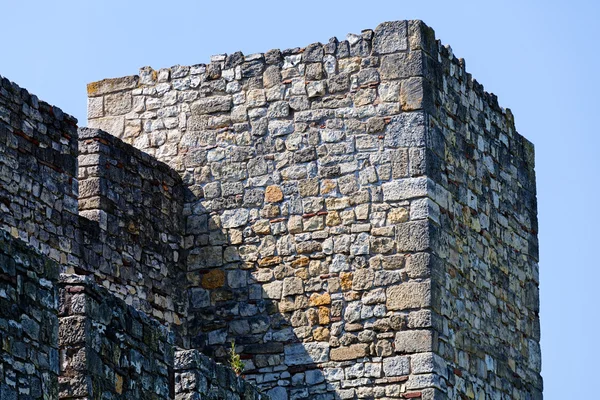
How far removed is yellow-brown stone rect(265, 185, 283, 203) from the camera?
607 inches

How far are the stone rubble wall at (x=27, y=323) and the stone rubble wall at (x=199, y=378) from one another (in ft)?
5.34

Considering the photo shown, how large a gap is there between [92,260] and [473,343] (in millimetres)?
3258

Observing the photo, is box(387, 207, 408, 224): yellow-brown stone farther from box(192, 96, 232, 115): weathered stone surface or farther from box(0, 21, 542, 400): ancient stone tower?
box(192, 96, 232, 115): weathered stone surface

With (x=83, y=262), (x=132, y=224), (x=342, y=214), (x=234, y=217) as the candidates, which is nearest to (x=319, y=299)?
(x=342, y=214)

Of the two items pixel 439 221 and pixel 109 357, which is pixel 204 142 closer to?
pixel 439 221

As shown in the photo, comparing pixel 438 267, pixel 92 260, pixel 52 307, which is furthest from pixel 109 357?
pixel 438 267

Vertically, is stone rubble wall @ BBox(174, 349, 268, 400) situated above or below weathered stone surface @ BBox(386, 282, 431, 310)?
below

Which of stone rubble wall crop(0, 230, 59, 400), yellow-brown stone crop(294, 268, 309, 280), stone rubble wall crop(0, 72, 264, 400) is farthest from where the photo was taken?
yellow-brown stone crop(294, 268, 309, 280)

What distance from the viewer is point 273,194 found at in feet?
50.7

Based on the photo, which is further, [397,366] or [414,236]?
[414,236]

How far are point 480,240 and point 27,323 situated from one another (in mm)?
6972

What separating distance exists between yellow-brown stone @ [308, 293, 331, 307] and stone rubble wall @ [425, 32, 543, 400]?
2.86 ft

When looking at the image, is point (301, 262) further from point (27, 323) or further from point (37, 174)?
point (27, 323)

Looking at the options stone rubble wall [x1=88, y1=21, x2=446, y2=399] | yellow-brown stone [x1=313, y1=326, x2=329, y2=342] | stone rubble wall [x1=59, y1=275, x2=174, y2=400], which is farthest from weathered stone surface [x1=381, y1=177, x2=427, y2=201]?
stone rubble wall [x1=59, y1=275, x2=174, y2=400]
